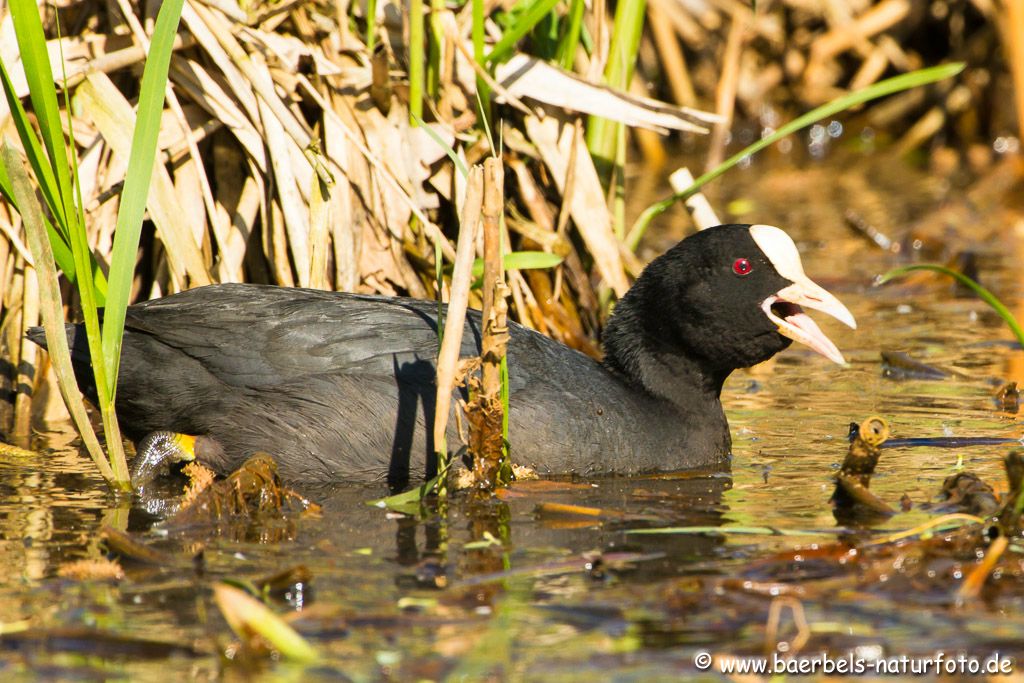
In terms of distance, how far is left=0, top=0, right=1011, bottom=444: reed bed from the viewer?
4.43 metres

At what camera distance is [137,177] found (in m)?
3.37

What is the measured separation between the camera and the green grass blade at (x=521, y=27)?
437cm

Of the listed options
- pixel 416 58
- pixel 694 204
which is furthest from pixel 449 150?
pixel 694 204

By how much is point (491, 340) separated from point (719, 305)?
0.94 meters

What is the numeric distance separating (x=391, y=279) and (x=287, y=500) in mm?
1459

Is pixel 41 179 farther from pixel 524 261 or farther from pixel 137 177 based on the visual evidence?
pixel 524 261

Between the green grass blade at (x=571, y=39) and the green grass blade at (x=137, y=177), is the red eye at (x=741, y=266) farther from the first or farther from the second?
the green grass blade at (x=137, y=177)

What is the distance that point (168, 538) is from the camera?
10.6 ft

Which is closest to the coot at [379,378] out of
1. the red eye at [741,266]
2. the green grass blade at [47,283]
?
the red eye at [741,266]

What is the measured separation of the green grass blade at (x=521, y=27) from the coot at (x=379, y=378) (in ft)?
2.84

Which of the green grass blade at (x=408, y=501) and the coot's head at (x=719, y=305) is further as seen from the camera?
the coot's head at (x=719, y=305)

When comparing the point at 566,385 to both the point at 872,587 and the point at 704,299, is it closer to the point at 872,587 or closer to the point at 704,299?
the point at 704,299

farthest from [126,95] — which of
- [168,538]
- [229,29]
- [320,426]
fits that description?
[168,538]

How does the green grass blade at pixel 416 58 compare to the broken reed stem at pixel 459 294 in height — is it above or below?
Answer: above
